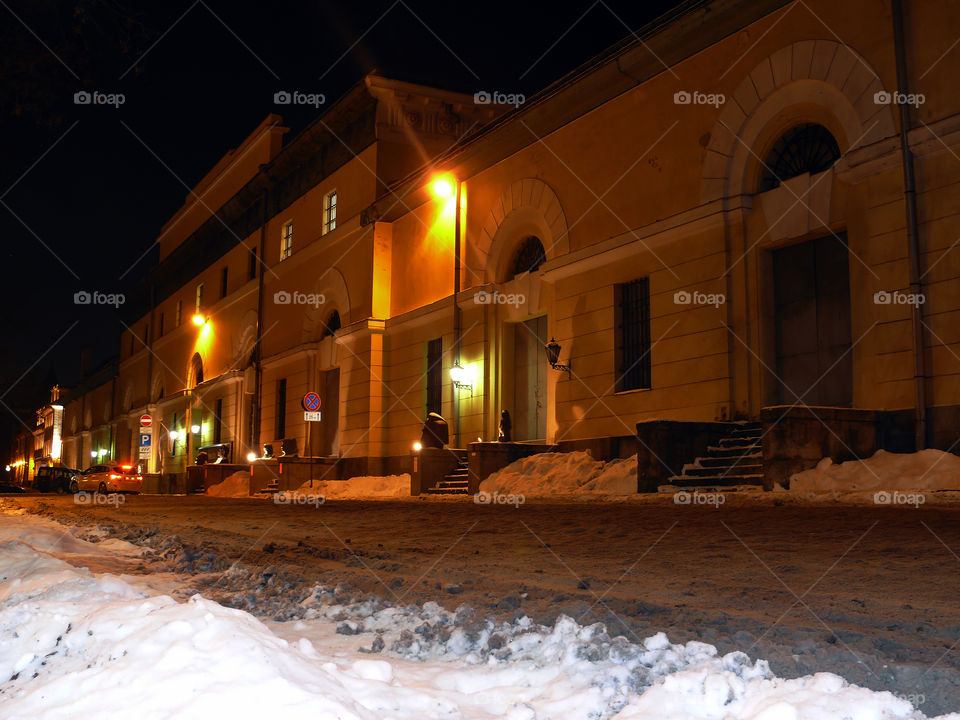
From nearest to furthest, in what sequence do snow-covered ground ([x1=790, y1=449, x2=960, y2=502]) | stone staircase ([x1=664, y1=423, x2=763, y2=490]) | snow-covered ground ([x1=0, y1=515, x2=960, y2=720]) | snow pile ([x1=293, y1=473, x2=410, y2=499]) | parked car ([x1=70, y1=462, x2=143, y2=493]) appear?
snow-covered ground ([x1=0, y1=515, x2=960, y2=720])
snow-covered ground ([x1=790, y1=449, x2=960, y2=502])
stone staircase ([x1=664, y1=423, x2=763, y2=490])
snow pile ([x1=293, y1=473, x2=410, y2=499])
parked car ([x1=70, y1=462, x2=143, y2=493])

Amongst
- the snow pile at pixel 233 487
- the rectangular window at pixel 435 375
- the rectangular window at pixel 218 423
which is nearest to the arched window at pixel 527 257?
the rectangular window at pixel 435 375

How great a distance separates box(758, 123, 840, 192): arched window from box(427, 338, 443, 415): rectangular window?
11.6 m

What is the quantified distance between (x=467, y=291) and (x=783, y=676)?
2031cm

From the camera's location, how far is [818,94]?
14992 millimetres

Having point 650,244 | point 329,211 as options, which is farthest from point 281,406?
point 650,244

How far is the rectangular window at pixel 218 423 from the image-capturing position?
135 feet

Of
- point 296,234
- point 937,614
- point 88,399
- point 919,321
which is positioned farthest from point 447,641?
point 88,399

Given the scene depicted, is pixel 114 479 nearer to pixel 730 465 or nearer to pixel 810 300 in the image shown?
pixel 730 465

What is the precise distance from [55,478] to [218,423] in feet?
39.0

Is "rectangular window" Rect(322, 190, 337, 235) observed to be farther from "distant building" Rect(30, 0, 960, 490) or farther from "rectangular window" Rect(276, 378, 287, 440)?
"rectangular window" Rect(276, 378, 287, 440)

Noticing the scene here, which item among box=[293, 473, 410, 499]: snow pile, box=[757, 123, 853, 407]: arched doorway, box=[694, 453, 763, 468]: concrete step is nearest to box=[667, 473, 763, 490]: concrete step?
box=[694, 453, 763, 468]: concrete step

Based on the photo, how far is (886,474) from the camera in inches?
452

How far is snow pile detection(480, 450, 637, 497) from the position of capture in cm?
1578

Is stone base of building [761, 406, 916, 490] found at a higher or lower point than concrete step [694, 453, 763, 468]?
higher
